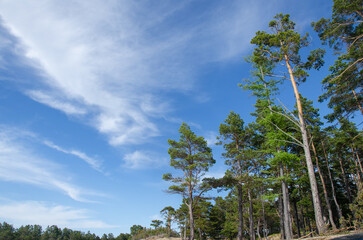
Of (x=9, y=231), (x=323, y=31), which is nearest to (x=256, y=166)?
(x=323, y=31)

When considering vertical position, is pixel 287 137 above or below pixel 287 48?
below

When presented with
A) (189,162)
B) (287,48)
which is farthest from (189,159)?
(287,48)

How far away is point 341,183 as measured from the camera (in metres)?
32.0

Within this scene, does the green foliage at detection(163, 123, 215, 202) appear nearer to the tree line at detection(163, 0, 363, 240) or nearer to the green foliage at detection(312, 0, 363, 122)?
the tree line at detection(163, 0, 363, 240)

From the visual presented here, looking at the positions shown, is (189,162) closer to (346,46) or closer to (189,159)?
(189,159)

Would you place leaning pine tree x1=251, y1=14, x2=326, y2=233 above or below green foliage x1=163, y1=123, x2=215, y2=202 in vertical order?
above

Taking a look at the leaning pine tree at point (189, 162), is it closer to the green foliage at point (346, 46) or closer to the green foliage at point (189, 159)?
the green foliage at point (189, 159)

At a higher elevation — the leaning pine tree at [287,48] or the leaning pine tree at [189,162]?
the leaning pine tree at [287,48]

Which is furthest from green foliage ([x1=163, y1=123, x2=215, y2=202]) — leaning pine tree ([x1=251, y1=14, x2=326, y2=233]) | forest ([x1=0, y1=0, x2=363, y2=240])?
leaning pine tree ([x1=251, y1=14, x2=326, y2=233])

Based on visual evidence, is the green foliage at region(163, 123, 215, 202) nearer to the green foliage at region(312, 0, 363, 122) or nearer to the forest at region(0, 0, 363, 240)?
the forest at region(0, 0, 363, 240)

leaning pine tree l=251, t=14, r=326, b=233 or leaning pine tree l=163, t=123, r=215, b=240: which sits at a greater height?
leaning pine tree l=251, t=14, r=326, b=233

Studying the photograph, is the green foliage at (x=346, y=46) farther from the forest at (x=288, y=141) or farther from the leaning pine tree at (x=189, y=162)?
the leaning pine tree at (x=189, y=162)

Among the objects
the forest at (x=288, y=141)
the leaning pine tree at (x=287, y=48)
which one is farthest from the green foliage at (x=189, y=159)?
the leaning pine tree at (x=287, y=48)

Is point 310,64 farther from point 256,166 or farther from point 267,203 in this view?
point 267,203
